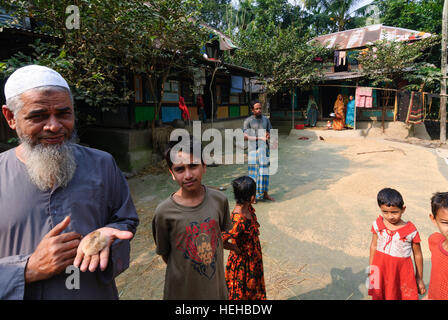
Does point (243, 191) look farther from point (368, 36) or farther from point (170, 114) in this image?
point (368, 36)

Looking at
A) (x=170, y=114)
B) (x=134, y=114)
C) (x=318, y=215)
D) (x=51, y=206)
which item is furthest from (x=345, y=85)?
(x=51, y=206)

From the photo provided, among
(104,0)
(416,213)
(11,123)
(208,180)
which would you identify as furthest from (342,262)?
(104,0)

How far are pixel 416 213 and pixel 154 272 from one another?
4280 millimetres

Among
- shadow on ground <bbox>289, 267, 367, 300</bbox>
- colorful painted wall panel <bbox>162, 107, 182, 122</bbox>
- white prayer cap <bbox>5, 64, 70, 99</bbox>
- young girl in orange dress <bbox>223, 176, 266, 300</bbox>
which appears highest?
colorful painted wall panel <bbox>162, 107, 182, 122</bbox>

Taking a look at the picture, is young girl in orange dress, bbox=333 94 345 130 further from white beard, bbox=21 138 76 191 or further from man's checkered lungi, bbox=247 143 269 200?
white beard, bbox=21 138 76 191

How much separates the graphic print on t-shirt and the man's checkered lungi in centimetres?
332


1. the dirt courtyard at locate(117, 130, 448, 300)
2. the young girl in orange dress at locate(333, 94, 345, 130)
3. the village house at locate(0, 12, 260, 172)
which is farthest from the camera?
the young girl in orange dress at locate(333, 94, 345, 130)

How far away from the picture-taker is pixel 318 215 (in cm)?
458

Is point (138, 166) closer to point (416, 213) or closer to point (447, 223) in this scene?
point (416, 213)

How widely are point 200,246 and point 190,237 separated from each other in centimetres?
10

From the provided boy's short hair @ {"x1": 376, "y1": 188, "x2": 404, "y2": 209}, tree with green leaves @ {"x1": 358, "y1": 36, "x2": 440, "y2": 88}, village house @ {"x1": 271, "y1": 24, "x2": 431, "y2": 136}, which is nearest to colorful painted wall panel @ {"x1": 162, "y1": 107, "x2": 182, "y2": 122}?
village house @ {"x1": 271, "y1": 24, "x2": 431, "y2": 136}

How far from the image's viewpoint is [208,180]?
716 cm

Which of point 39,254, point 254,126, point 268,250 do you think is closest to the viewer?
point 39,254

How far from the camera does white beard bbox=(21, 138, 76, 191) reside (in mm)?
1304
